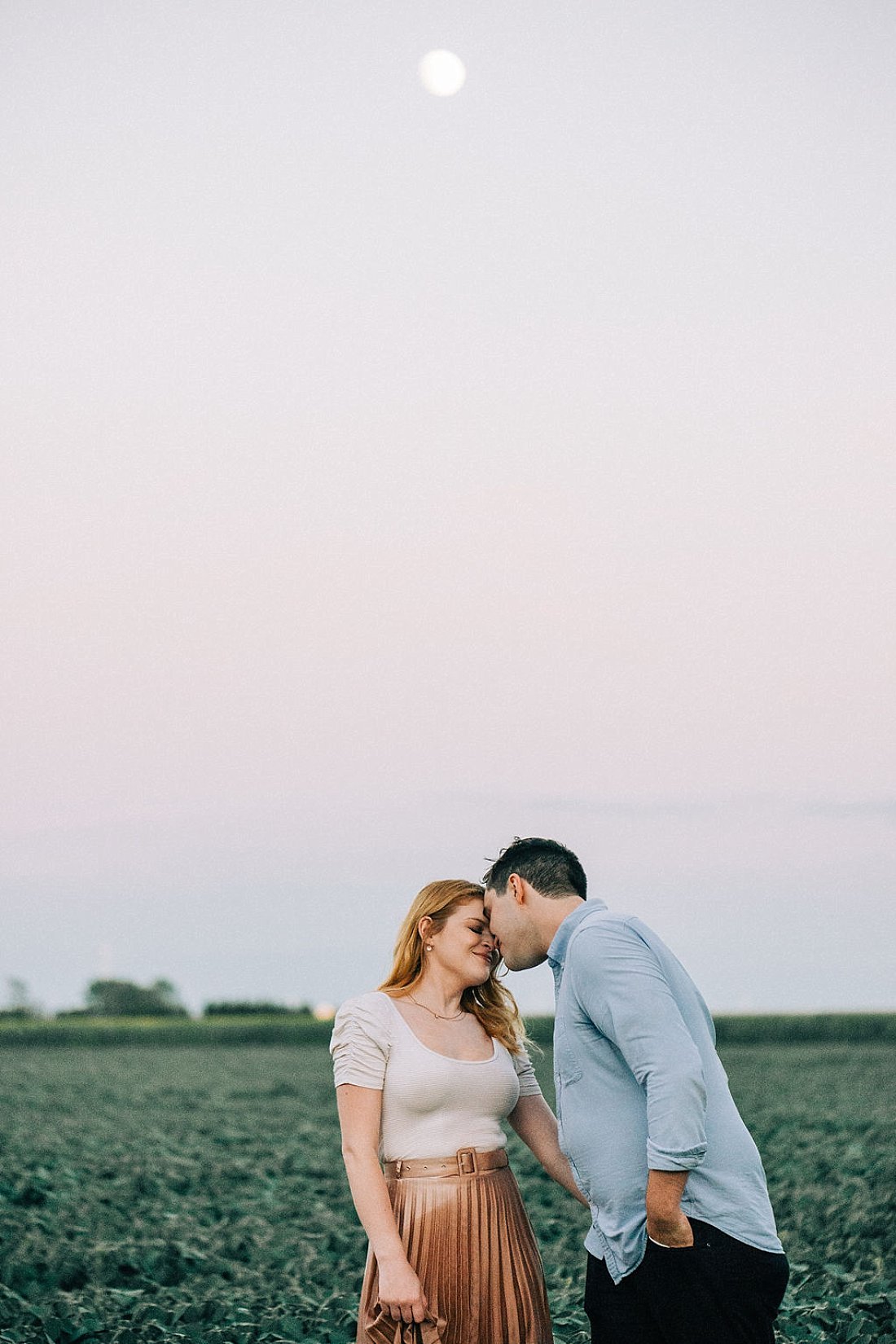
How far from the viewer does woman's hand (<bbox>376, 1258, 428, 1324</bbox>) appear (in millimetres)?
4578

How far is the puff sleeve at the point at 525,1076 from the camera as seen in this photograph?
527 centimetres

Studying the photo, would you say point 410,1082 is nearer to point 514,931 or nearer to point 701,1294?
point 514,931

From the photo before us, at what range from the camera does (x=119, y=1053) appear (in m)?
45.8

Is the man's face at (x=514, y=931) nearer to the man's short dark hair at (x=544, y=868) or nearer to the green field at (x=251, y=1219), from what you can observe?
the man's short dark hair at (x=544, y=868)

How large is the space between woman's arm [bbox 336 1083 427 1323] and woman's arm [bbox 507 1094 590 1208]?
0.74m

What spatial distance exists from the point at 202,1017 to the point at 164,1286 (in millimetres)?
51968

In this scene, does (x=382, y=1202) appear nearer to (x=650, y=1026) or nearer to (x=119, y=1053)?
(x=650, y=1026)

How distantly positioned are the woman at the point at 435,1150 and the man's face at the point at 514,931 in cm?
19

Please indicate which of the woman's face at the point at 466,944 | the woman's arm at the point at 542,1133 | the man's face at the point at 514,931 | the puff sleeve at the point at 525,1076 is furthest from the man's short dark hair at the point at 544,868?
the woman's arm at the point at 542,1133

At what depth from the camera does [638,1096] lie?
438 centimetres

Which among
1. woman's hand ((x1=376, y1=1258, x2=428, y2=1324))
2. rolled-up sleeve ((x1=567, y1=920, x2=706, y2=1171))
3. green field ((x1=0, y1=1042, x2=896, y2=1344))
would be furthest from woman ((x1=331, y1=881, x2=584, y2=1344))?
green field ((x1=0, y1=1042, x2=896, y2=1344))

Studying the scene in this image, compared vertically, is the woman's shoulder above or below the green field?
above

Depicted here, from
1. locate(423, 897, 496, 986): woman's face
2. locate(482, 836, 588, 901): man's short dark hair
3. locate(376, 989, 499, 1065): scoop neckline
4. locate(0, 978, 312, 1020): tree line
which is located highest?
locate(482, 836, 588, 901): man's short dark hair

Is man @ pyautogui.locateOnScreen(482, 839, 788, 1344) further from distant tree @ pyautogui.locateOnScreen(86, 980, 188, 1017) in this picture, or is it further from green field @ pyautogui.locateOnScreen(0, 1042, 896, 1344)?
distant tree @ pyautogui.locateOnScreen(86, 980, 188, 1017)
